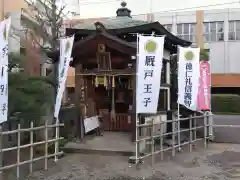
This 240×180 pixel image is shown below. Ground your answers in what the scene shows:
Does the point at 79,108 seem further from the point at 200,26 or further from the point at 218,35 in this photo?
the point at 218,35

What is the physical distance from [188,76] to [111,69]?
269 centimetres

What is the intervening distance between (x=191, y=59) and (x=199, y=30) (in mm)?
24228

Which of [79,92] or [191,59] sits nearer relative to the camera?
[191,59]

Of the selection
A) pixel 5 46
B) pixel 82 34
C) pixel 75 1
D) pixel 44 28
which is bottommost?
pixel 5 46

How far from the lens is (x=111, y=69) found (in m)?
11.8

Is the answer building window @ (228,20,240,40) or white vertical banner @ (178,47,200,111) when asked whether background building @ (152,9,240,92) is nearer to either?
building window @ (228,20,240,40)

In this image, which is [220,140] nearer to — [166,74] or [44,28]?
[166,74]

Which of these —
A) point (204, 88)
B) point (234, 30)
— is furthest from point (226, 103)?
point (204, 88)

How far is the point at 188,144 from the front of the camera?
1127 centimetres

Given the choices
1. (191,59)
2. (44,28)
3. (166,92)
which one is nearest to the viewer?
(191,59)

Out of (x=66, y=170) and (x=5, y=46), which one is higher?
(x=5, y=46)

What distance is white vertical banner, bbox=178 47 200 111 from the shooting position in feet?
34.5

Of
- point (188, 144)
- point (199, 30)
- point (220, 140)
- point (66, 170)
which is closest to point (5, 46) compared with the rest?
point (66, 170)

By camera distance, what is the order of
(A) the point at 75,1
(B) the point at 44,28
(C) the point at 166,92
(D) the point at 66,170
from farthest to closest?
(A) the point at 75,1
(B) the point at 44,28
(C) the point at 166,92
(D) the point at 66,170
